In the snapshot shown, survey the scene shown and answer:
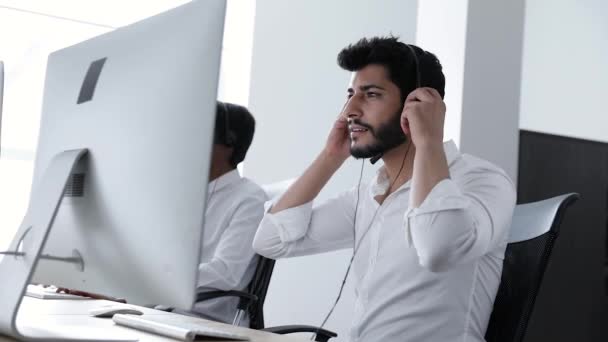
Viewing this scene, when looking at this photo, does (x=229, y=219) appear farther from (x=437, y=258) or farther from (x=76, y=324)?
(x=76, y=324)

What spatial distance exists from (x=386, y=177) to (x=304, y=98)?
187 cm

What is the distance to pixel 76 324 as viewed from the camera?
4.91 feet

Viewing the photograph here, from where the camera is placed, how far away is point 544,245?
1659 mm

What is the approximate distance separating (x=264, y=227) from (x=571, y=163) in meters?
2.10

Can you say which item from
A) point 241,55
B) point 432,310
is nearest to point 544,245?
point 432,310

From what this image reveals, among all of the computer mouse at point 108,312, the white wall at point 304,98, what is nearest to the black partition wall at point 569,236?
the white wall at point 304,98

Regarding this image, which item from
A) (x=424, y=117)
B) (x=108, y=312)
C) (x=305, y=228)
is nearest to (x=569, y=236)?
(x=305, y=228)

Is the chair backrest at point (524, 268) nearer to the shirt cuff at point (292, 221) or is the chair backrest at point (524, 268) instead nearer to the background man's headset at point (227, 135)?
the shirt cuff at point (292, 221)

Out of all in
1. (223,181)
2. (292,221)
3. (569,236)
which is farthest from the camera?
(569,236)

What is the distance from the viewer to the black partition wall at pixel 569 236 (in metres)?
3.66

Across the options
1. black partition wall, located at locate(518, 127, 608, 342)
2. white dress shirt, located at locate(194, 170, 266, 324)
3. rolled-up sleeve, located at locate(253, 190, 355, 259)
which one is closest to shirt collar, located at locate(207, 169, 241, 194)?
white dress shirt, located at locate(194, 170, 266, 324)

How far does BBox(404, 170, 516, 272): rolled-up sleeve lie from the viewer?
1.80 metres

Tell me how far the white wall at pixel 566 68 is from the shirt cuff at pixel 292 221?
6.49ft

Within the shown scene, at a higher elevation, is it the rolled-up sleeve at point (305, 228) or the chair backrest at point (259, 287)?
the rolled-up sleeve at point (305, 228)
